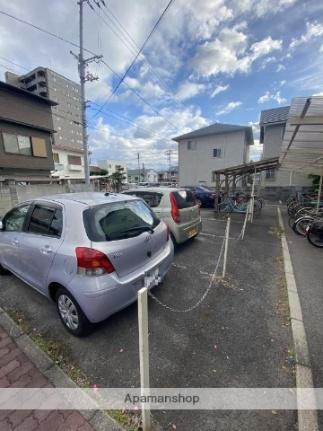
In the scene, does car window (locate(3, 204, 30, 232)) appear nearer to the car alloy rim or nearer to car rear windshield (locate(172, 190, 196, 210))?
the car alloy rim

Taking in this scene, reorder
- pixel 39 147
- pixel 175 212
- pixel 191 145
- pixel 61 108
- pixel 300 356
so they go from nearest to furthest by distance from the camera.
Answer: pixel 300 356
pixel 175 212
pixel 39 147
pixel 191 145
pixel 61 108

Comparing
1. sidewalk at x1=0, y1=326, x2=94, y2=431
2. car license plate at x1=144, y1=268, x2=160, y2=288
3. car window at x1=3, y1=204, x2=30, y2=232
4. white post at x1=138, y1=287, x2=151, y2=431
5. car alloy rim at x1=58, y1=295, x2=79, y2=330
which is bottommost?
sidewalk at x1=0, y1=326, x2=94, y2=431

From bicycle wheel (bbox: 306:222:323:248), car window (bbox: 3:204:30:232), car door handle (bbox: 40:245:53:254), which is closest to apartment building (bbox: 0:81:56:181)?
car window (bbox: 3:204:30:232)

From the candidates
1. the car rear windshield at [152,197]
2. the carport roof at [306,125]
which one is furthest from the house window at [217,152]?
the car rear windshield at [152,197]

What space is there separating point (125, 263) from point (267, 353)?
5.91ft

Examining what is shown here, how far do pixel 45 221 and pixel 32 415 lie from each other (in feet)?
6.52

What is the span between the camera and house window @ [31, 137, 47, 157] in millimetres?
15078

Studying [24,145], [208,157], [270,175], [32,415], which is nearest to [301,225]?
[32,415]

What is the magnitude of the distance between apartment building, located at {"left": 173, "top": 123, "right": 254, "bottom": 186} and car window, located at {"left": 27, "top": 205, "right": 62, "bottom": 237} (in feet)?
60.5

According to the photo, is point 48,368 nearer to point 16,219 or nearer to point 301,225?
point 16,219

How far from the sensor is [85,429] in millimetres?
1507

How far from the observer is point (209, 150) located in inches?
859

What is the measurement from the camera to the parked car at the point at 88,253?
2.21 m

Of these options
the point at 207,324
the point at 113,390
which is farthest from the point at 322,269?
the point at 113,390
